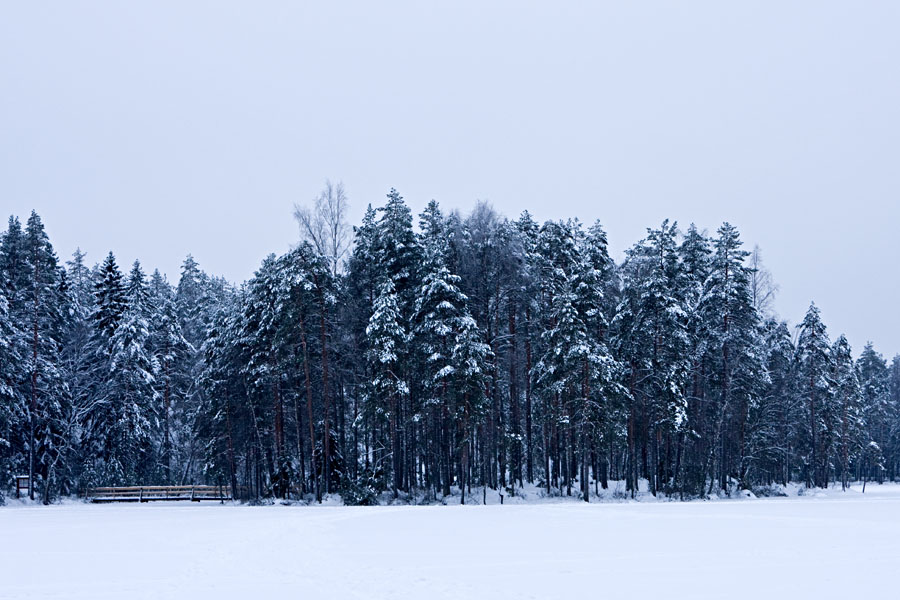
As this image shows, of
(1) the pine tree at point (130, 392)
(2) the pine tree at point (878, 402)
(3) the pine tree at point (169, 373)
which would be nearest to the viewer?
(1) the pine tree at point (130, 392)

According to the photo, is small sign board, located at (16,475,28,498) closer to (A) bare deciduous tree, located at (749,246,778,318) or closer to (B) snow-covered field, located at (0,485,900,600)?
(B) snow-covered field, located at (0,485,900,600)

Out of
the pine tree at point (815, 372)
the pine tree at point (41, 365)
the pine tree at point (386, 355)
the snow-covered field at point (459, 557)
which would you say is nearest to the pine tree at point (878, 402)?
the pine tree at point (815, 372)

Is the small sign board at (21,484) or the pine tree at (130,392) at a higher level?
the pine tree at (130,392)

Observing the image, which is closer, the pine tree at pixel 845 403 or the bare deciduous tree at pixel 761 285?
the bare deciduous tree at pixel 761 285

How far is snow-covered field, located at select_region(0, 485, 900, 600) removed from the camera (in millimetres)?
13609

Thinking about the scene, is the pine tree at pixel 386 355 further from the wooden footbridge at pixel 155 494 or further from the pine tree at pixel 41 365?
the pine tree at pixel 41 365

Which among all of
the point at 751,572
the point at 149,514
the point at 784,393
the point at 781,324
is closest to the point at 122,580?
the point at 751,572

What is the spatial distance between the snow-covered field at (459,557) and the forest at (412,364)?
1413cm

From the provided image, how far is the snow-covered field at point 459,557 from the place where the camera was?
536 inches

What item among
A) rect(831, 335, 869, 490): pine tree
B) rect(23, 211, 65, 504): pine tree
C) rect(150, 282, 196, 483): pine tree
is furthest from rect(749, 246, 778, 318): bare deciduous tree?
rect(23, 211, 65, 504): pine tree

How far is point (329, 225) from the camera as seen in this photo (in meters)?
47.2

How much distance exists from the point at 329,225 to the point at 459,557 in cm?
3182

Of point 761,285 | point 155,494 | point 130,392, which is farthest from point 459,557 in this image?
point 761,285

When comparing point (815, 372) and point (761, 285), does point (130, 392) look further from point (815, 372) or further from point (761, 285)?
point (815, 372)
